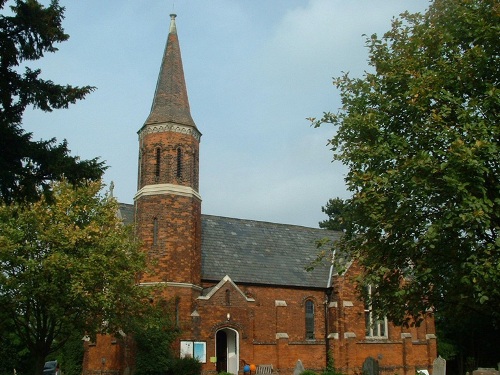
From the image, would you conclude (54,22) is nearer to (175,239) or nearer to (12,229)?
(12,229)

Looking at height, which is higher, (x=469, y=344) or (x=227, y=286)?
(x=227, y=286)

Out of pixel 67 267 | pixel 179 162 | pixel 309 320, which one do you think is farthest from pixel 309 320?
pixel 67 267

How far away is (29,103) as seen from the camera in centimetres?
1393

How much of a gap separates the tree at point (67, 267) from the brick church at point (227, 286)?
12.2 ft

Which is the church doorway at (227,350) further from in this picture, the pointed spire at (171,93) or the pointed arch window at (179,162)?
the pointed spire at (171,93)

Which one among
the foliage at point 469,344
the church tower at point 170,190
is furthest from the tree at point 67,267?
the foliage at point 469,344

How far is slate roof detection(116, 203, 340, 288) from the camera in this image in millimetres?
36312

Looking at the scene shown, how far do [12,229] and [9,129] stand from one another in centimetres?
1146

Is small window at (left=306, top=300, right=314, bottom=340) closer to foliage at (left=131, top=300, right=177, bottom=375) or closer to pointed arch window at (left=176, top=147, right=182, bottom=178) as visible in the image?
foliage at (left=131, top=300, right=177, bottom=375)

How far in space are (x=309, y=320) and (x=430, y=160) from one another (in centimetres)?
2374

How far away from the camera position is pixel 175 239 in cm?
3234

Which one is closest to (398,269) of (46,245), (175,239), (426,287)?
(426,287)

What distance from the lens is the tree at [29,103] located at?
1330cm

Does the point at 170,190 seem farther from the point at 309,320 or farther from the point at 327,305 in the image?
the point at 327,305
